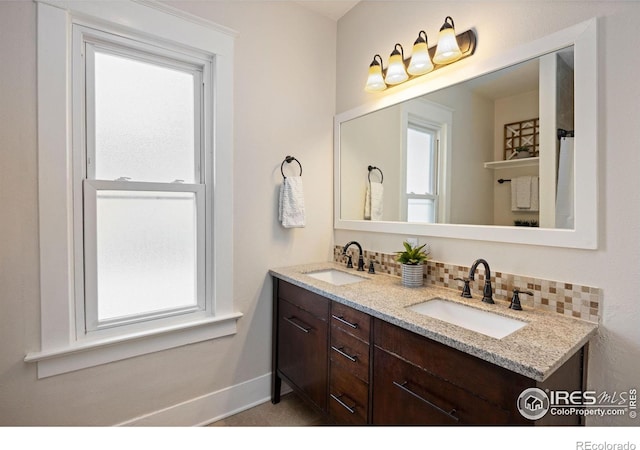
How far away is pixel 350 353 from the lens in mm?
1490

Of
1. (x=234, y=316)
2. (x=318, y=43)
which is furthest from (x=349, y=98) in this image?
(x=234, y=316)

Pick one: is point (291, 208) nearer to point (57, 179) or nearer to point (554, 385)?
point (57, 179)

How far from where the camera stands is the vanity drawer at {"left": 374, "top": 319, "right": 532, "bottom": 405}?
0.94 metres

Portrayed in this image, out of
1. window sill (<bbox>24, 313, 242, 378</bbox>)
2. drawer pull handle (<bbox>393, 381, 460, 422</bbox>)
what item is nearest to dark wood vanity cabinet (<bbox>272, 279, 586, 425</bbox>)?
drawer pull handle (<bbox>393, 381, 460, 422</bbox>)

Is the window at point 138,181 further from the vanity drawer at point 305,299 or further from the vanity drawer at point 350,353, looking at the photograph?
the vanity drawer at point 350,353

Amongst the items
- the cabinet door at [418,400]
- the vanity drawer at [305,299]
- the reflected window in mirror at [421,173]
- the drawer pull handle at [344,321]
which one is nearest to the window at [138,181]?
the vanity drawer at [305,299]

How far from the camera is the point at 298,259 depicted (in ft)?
7.36

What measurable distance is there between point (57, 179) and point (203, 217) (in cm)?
68

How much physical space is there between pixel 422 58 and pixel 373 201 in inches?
34.9

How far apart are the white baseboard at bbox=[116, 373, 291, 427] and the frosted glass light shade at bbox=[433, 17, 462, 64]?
2.16 metres

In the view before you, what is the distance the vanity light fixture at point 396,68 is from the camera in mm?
1812

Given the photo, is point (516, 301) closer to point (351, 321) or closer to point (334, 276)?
point (351, 321)

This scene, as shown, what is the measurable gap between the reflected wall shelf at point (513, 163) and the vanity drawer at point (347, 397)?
1180 mm
